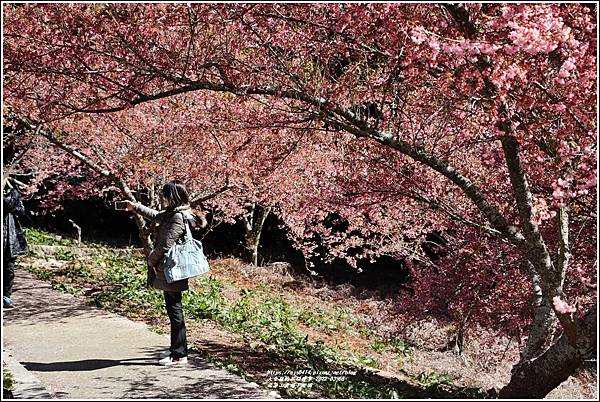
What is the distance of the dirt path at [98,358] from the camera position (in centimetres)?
482

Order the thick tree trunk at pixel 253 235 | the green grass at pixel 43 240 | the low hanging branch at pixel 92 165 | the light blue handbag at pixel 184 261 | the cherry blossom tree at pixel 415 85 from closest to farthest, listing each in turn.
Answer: the cherry blossom tree at pixel 415 85 → the light blue handbag at pixel 184 261 → the low hanging branch at pixel 92 165 → the green grass at pixel 43 240 → the thick tree trunk at pixel 253 235

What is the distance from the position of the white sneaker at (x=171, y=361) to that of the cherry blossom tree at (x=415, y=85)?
1926 millimetres

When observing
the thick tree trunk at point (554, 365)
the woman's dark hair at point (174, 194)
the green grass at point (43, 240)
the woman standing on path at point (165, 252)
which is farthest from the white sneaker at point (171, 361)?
the green grass at point (43, 240)

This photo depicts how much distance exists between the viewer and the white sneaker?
5450 mm

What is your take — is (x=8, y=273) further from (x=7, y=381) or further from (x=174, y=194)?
(x=174, y=194)

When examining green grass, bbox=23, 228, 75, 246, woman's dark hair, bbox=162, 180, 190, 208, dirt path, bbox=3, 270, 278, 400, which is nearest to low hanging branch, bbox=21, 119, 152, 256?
dirt path, bbox=3, 270, 278, 400

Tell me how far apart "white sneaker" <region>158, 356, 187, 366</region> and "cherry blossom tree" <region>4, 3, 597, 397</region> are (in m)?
1.93

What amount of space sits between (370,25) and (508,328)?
428cm

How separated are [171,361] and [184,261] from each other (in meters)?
0.82

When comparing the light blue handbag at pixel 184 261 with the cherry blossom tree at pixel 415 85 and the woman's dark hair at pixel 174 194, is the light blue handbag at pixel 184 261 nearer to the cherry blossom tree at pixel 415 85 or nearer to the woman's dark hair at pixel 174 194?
the woman's dark hair at pixel 174 194

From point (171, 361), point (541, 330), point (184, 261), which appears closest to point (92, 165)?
point (184, 261)

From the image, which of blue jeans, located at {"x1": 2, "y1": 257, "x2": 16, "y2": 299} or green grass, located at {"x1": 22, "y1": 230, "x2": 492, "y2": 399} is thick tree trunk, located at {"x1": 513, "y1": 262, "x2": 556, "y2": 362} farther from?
blue jeans, located at {"x1": 2, "y1": 257, "x2": 16, "y2": 299}

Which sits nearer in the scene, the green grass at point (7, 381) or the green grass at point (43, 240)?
the green grass at point (7, 381)

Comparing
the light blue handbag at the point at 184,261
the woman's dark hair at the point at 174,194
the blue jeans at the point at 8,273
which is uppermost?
the woman's dark hair at the point at 174,194
